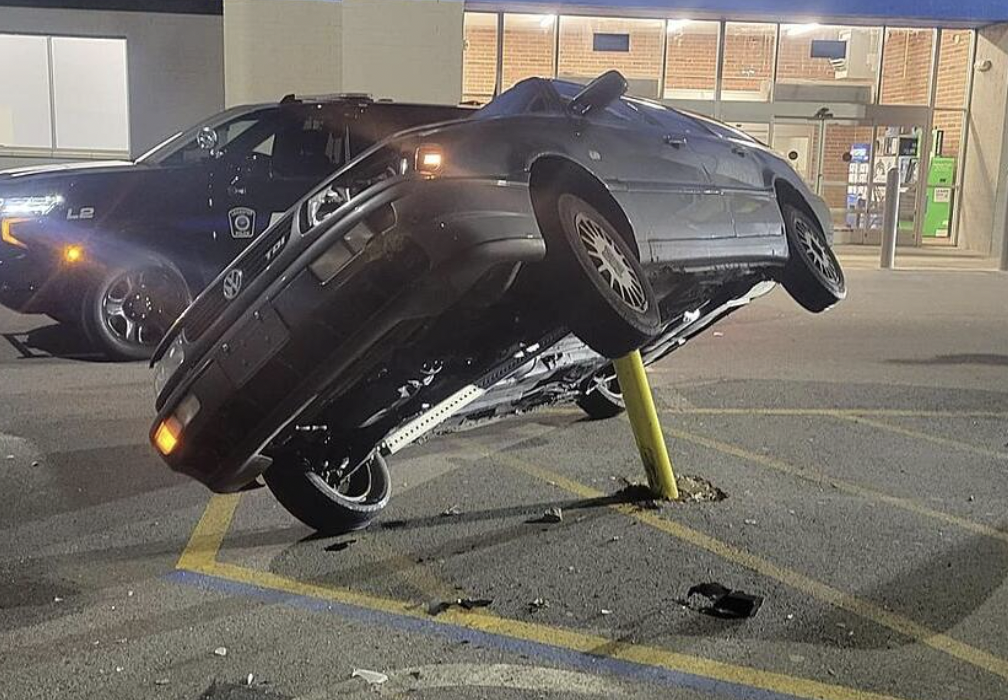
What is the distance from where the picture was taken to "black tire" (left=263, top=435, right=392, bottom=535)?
4484 millimetres

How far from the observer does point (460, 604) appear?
4.13m

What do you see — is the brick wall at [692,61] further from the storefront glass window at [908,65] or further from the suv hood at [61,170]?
→ the suv hood at [61,170]

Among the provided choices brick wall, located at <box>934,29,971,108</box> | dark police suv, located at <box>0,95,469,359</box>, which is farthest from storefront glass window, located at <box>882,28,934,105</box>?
dark police suv, located at <box>0,95,469,359</box>

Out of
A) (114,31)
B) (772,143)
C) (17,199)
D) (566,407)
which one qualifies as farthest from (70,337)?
(772,143)

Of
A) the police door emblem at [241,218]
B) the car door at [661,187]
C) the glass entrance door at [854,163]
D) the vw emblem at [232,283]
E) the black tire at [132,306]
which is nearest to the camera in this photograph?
the vw emblem at [232,283]

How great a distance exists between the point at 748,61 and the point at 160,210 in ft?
49.6

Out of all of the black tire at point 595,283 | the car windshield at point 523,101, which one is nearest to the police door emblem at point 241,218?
the car windshield at point 523,101

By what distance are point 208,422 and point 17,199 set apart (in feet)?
17.6

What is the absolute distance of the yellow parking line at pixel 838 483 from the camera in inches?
200

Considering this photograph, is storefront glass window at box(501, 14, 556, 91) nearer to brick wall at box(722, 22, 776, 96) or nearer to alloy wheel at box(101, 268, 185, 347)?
brick wall at box(722, 22, 776, 96)

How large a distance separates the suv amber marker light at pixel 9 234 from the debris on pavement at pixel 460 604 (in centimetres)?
562

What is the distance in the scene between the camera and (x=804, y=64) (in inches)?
821

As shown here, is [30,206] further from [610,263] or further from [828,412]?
[828,412]

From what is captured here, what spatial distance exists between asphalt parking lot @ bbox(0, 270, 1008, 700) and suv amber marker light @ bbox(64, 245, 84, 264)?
3.90 feet
